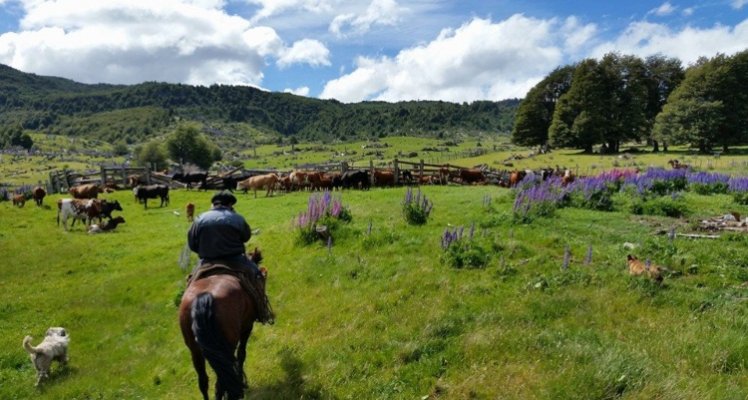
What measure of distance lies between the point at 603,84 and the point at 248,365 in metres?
68.1

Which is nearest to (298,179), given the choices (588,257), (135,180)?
(135,180)

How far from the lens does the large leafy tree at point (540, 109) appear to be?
251 ft

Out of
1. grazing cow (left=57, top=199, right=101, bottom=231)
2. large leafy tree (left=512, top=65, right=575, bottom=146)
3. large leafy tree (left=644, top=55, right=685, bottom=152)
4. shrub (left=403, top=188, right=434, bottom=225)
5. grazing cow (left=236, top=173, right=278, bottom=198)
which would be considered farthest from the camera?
large leafy tree (left=512, top=65, right=575, bottom=146)

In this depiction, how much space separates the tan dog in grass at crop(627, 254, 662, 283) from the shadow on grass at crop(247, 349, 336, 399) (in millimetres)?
6035

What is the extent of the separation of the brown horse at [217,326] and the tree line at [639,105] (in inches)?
2447

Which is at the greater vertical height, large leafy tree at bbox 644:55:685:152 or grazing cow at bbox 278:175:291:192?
large leafy tree at bbox 644:55:685:152

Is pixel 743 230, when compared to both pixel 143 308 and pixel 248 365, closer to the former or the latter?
pixel 248 365

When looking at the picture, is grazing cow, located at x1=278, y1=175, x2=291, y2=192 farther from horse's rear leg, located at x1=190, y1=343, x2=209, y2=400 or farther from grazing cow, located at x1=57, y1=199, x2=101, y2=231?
horse's rear leg, located at x1=190, y1=343, x2=209, y2=400

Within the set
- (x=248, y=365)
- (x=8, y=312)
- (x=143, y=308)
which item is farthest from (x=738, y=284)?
(x=8, y=312)

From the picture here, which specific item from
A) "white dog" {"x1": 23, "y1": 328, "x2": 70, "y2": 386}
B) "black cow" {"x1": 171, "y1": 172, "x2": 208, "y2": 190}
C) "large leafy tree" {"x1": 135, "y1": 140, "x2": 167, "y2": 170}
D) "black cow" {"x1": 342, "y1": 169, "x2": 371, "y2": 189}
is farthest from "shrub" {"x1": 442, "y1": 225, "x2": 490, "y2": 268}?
"large leafy tree" {"x1": 135, "y1": 140, "x2": 167, "y2": 170}

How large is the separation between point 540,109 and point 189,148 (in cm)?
7152

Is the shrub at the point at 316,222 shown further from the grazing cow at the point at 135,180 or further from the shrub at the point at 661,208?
the grazing cow at the point at 135,180

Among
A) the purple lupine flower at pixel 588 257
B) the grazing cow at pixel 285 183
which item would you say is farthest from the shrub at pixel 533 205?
the grazing cow at pixel 285 183

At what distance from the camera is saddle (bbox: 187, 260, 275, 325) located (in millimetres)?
7297
